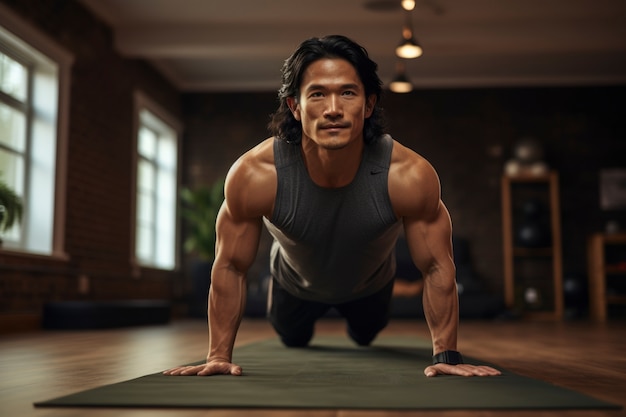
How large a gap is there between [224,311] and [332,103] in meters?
0.66

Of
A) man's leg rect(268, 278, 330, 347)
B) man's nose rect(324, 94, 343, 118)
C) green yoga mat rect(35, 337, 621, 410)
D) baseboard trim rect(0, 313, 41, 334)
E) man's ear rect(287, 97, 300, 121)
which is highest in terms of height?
man's ear rect(287, 97, 300, 121)

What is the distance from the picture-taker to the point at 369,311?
2805 millimetres

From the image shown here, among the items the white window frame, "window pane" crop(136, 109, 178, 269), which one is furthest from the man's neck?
"window pane" crop(136, 109, 178, 269)

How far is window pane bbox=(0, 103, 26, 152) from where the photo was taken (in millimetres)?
4938

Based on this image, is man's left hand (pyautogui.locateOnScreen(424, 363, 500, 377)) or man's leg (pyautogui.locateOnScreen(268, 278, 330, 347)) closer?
man's left hand (pyautogui.locateOnScreen(424, 363, 500, 377))

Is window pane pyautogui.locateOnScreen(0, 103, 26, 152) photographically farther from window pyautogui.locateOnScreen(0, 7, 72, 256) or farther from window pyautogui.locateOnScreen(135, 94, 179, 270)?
window pyautogui.locateOnScreen(135, 94, 179, 270)

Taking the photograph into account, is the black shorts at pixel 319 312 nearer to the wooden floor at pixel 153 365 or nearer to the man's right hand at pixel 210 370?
the wooden floor at pixel 153 365

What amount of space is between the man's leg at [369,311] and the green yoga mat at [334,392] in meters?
0.56

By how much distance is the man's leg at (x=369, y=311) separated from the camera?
108 inches

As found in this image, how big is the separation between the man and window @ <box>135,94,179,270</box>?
543 centimetres

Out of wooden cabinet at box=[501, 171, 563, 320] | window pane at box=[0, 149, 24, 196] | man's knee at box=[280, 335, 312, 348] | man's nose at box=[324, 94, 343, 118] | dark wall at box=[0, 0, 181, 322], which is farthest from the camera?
wooden cabinet at box=[501, 171, 563, 320]

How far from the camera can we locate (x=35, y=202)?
529cm

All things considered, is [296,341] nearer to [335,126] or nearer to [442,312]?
[442,312]

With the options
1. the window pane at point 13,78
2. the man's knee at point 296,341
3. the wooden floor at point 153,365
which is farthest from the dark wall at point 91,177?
the man's knee at point 296,341
